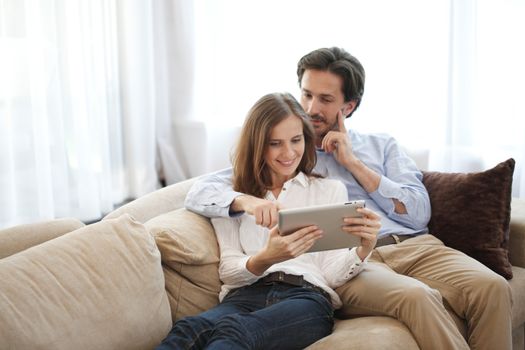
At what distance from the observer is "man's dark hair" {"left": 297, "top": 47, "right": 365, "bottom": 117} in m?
2.38

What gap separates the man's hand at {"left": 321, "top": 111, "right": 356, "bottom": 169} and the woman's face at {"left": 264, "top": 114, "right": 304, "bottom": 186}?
9.9 inches

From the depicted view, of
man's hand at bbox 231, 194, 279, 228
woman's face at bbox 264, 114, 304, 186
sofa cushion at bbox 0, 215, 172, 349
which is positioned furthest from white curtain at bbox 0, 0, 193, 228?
man's hand at bbox 231, 194, 279, 228

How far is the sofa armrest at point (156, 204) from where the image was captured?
218 cm

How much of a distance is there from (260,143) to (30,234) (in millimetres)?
735

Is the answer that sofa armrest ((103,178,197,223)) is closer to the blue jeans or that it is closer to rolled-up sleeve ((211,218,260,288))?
rolled-up sleeve ((211,218,260,288))

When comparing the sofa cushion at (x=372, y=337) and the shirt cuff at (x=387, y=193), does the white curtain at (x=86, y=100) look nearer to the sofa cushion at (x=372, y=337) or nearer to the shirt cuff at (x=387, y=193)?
the shirt cuff at (x=387, y=193)

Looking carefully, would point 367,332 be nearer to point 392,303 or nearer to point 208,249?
point 392,303

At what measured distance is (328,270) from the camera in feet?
6.37

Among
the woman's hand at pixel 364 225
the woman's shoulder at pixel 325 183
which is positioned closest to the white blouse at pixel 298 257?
the woman's shoulder at pixel 325 183

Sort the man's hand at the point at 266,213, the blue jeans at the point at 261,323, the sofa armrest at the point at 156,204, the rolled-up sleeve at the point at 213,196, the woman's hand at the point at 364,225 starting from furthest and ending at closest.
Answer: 1. the sofa armrest at the point at 156,204
2. the rolled-up sleeve at the point at 213,196
3. the man's hand at the point at 266,213
4. the woman's hand at the point at 364,225
5. the blue jeans at the point at 261,323

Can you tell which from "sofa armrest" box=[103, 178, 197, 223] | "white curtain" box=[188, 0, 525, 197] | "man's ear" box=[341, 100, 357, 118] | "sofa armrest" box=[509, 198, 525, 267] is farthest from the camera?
"white curtain" box=[188, 0, 525, 197]

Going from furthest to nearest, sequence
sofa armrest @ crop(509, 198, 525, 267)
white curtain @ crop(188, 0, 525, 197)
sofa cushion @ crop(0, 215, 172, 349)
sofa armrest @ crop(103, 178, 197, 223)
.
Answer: white curtain @ crop(188, 0, 525, 197) < sofa armrest @ crop(509, 198, 525, 267) < sofa armrest @ crop(103, 178, 197, 223) < sofa cushion @ crop(0, 215, 172, 349)

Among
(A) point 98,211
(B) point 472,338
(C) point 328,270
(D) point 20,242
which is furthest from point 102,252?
(A) point 98,211

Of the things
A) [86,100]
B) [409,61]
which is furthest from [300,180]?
[86,100]
